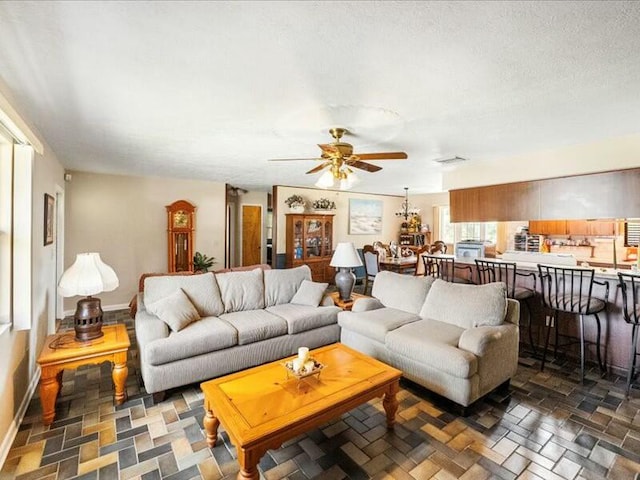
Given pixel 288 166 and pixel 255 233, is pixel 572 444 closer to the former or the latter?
pixel 288 166

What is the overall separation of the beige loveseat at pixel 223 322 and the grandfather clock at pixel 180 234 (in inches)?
103

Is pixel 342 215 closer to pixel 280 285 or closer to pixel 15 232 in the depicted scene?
pixel 280 285

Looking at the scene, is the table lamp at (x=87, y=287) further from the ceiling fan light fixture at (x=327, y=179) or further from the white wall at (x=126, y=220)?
the white wall at (x=126, y=220)

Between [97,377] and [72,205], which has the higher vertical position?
[72,205]

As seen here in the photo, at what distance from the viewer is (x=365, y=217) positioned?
8242 millimetres

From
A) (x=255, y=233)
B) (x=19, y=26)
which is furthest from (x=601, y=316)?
(x=255, y=233)

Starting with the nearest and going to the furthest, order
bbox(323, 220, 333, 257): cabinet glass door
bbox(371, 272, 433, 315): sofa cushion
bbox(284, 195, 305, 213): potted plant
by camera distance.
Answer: bbox(371, 272, 433, 315): sofa cushion < bbox(284, 195, 305, 213): potted plant < bbox(323, 220, 333, 257): cabinet glass door

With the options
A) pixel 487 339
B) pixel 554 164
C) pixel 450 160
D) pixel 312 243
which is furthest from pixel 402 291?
pixel 312 243

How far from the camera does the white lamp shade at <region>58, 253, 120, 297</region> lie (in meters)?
2.46

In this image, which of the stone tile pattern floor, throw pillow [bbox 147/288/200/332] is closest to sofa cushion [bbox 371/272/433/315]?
the stone tile pattern floor

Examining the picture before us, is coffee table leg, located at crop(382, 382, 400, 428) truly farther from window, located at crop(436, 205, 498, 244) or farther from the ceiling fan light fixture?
window, located at crop(436, 205, 498, 244)

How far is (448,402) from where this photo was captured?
8.39 ft

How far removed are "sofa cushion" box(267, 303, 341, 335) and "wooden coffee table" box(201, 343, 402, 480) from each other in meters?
0.82

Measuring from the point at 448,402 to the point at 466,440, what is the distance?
438 mm
